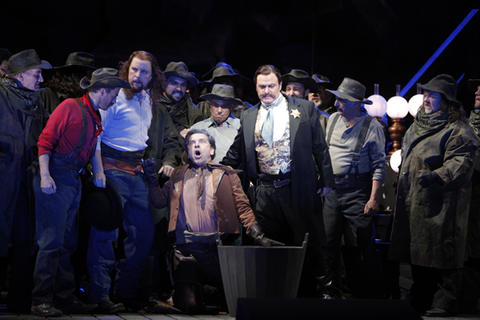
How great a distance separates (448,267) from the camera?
15.2ft

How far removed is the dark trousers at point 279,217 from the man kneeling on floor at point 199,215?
0.15 m

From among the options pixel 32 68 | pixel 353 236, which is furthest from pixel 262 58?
pixel 32 68

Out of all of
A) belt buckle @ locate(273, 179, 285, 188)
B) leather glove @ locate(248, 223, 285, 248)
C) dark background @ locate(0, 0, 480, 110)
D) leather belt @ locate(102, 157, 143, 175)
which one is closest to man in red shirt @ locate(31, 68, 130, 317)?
leather belt @ locate(102, 157, 143, 175)

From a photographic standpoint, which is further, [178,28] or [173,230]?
[178,28]

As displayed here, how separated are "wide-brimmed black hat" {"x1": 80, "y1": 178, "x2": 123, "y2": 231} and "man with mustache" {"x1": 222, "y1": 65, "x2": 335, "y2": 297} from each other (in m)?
1.11

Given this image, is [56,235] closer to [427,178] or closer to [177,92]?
[177,92]

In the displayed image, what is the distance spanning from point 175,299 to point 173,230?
0.56 metres

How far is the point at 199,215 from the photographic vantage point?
446 centimetres

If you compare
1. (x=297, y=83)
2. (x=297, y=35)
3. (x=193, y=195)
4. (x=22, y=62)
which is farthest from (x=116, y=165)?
(x=297, y=35)

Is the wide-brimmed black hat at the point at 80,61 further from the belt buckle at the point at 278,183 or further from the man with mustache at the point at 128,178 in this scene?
the belt buckle at the point at 278,183

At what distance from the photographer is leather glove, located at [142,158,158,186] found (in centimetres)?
448

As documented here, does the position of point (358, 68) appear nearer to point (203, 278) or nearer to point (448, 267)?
point (448, 267)

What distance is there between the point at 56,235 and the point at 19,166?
720 millimetres

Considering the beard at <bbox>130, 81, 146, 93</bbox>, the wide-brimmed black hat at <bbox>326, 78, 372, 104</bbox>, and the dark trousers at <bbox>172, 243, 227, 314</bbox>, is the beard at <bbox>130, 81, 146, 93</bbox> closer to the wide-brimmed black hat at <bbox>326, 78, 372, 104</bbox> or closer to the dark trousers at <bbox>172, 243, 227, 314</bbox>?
the dark trousers at <bbox>172, 243, 227, 314</bbox>
